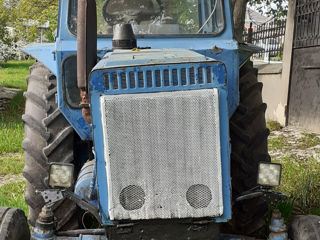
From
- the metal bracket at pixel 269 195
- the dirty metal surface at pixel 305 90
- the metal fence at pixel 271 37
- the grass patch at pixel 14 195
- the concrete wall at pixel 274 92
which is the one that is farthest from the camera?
the metal fence at pixel 271 37

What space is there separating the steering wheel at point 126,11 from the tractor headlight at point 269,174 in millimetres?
1446

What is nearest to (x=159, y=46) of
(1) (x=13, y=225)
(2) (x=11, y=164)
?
(1) (x=13, y=225)

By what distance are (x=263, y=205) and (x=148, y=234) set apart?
1.05m

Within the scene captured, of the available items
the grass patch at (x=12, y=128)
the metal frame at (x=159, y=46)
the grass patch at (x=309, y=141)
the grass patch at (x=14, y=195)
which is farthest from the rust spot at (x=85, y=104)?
the grass patch at (x=309, y=141)

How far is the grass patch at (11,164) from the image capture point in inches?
221

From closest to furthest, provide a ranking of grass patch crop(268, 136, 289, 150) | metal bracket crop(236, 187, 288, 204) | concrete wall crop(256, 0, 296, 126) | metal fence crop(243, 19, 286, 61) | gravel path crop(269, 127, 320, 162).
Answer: metal bracket crop(236, 187, 288, 204) → gravel path crop(269, 127, 320, 162) → grass patch crop(268, 136, 289, 150) → concrete wall crop(256, 0, 296, 126) → metal fence crop(243, 19, 286, 61)

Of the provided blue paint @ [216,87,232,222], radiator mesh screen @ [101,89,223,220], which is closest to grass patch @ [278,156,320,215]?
blue paint @ [216,87,232,222]

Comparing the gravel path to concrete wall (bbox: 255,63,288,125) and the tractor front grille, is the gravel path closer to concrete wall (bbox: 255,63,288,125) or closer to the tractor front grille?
concrete wall (bbox: 255,63,288,125)

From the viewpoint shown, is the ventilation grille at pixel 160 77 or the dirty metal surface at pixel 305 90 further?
the dirty metal surface at pixel 305 90

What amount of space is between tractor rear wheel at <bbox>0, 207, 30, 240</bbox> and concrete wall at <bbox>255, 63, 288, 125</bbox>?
6.53 metres

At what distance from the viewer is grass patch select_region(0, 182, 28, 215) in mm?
4102

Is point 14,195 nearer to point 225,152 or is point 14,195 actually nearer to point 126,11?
point 126,11

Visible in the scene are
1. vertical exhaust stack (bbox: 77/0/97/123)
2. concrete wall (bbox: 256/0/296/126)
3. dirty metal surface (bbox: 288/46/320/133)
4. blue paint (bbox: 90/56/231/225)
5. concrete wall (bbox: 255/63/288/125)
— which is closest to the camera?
blue paint (bbox: 90/56/231/225)

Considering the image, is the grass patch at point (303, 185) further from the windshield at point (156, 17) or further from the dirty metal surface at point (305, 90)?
the dirty metal surface at point (305, 90)
